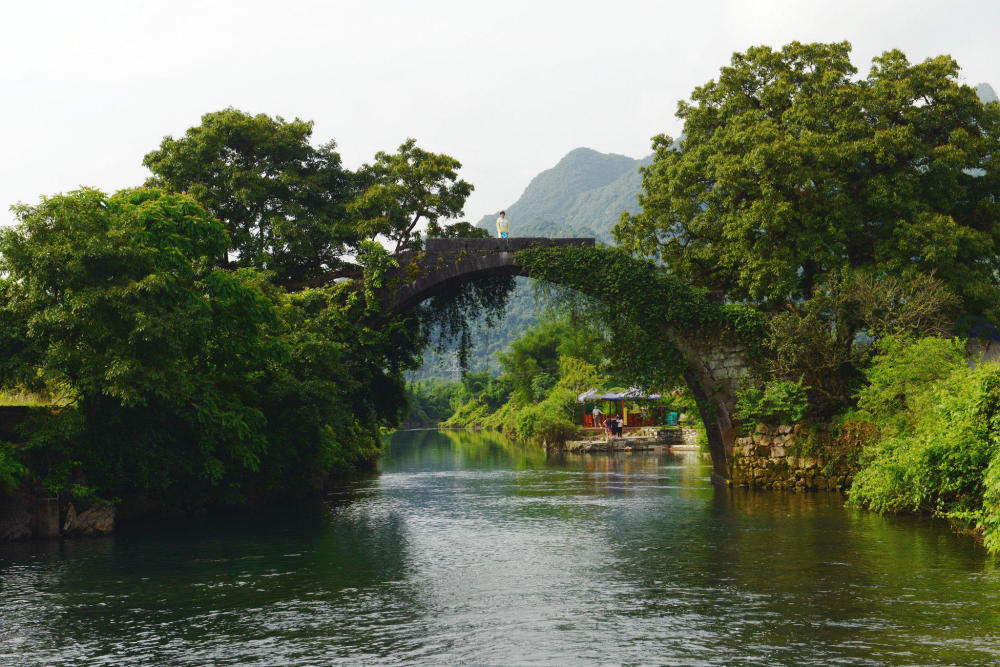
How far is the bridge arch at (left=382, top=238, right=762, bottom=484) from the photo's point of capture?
27.5m

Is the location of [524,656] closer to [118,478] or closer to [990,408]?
[990,408]

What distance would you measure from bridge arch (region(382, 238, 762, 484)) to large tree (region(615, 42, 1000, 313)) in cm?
167

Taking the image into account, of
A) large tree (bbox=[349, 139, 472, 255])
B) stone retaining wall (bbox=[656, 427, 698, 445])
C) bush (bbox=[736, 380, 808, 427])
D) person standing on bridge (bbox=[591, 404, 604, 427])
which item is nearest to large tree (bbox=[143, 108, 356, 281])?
large tree (bbox=[349, 139, 472, 255])

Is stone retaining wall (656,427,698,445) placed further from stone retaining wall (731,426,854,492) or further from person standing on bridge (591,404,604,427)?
stone retaining wall (731,426,854,492)

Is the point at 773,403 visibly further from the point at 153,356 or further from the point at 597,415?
the point at 597,415

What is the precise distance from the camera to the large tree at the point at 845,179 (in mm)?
25531

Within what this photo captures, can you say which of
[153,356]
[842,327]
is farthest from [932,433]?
[153,356]

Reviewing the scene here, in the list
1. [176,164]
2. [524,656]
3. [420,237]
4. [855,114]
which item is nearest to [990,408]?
[524,656]

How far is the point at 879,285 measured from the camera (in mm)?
24172

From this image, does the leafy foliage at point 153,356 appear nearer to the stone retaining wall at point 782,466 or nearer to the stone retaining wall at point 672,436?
the stone retaining wall at point 782,466

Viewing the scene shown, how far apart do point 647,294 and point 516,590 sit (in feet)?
55.0

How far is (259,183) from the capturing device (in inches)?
1262

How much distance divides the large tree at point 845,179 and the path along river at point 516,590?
852 cm

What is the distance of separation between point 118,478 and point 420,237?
706 inches
